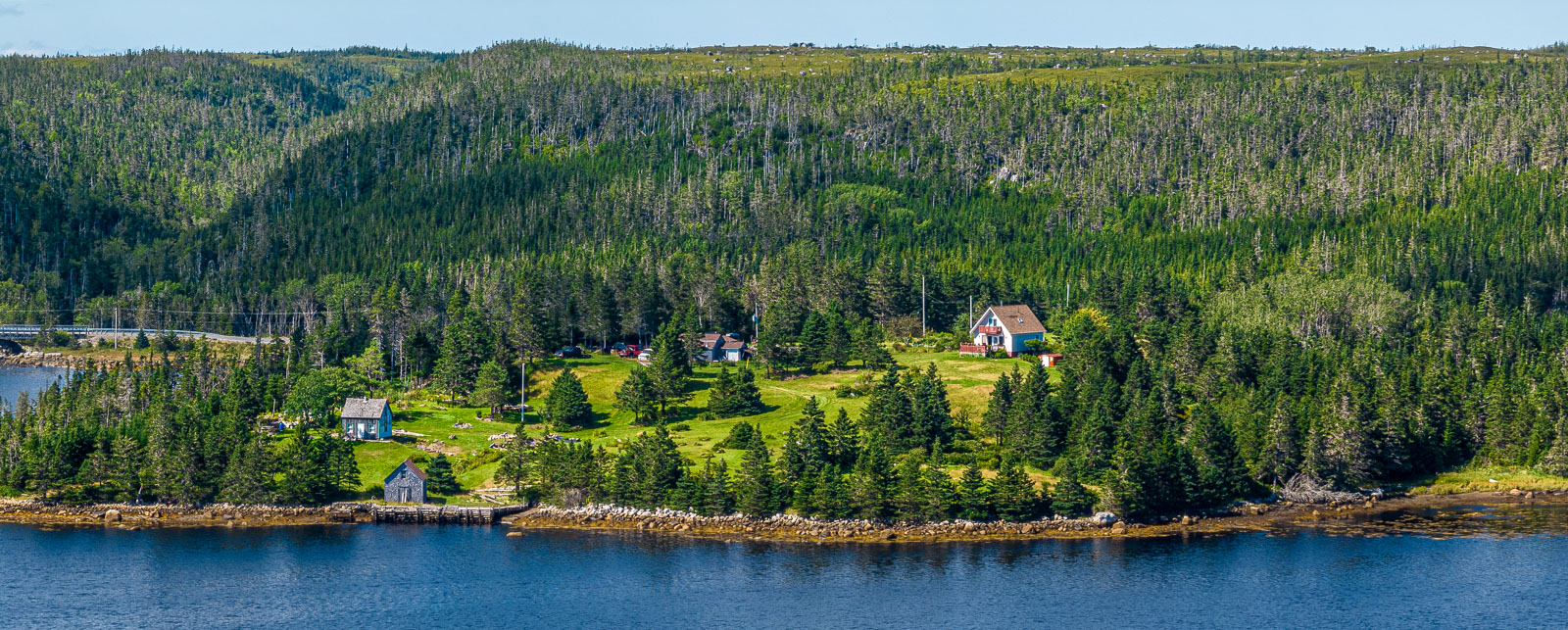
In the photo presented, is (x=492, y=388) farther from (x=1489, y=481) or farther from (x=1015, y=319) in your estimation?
(x=1489, y=481)

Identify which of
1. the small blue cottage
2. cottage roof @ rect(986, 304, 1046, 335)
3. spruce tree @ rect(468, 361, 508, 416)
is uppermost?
cottage roof @ rect(986, 304, 1046, 335)

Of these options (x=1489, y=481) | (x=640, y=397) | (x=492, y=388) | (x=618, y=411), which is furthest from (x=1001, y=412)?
(x=492, y=388)

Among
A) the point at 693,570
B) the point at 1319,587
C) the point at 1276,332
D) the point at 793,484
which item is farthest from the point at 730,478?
the point at 1276,332

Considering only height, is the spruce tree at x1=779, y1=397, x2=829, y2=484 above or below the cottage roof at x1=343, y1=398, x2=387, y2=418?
below

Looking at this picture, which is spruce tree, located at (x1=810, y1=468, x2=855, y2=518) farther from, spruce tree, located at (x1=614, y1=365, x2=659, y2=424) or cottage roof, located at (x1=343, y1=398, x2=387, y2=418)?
cottage roof, located at (x1=343, y1=398, x2=387, y2=418)

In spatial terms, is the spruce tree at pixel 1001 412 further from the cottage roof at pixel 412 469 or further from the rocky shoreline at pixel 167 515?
the rocky shoreline at pixel 167 515

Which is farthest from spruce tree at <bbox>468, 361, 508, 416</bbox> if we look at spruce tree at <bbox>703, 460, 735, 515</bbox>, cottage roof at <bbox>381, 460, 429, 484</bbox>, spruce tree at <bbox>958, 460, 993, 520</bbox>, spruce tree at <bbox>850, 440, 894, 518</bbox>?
spruce tree at <bbox>958, 460, 993, 520</bbox>
